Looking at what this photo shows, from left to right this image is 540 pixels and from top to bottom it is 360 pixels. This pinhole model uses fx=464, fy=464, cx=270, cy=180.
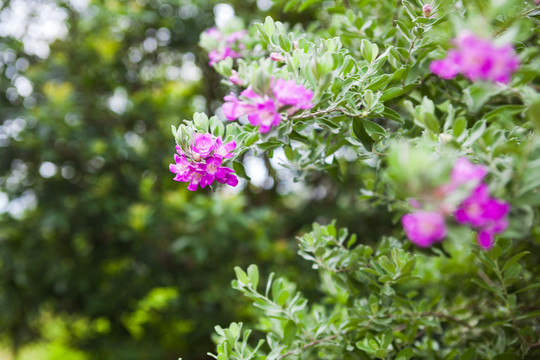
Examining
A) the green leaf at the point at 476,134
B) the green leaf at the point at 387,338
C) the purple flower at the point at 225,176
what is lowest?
the green leaf at the point at 387,338

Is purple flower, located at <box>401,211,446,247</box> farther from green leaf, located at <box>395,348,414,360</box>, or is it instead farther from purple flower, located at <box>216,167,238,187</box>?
green leaf, located at <box>395,348,414,360</box>

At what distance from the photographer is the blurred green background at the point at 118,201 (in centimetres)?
325

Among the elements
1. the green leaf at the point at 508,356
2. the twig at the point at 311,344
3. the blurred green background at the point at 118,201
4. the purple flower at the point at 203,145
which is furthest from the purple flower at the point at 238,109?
the blurred green background at the point at 118,201

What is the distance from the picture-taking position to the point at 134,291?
12.1 feet

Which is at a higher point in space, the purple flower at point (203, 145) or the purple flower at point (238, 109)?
the purple flower at point (238, 109)

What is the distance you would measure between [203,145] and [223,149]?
0.15 ft

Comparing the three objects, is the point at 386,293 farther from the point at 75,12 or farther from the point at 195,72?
the point at 75,12

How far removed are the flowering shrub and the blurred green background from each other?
1.64 metres

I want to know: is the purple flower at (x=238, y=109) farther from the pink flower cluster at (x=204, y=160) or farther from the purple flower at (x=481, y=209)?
the purple flower at (x=481, y=209)

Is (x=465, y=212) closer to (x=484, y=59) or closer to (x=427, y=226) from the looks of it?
(x=427, y=226)

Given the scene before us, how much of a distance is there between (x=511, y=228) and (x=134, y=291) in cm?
339

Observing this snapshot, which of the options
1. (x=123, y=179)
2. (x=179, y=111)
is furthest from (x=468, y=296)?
(x=123, y=179)

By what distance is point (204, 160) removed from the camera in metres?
1.04

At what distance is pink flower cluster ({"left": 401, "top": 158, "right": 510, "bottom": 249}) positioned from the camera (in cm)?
64
